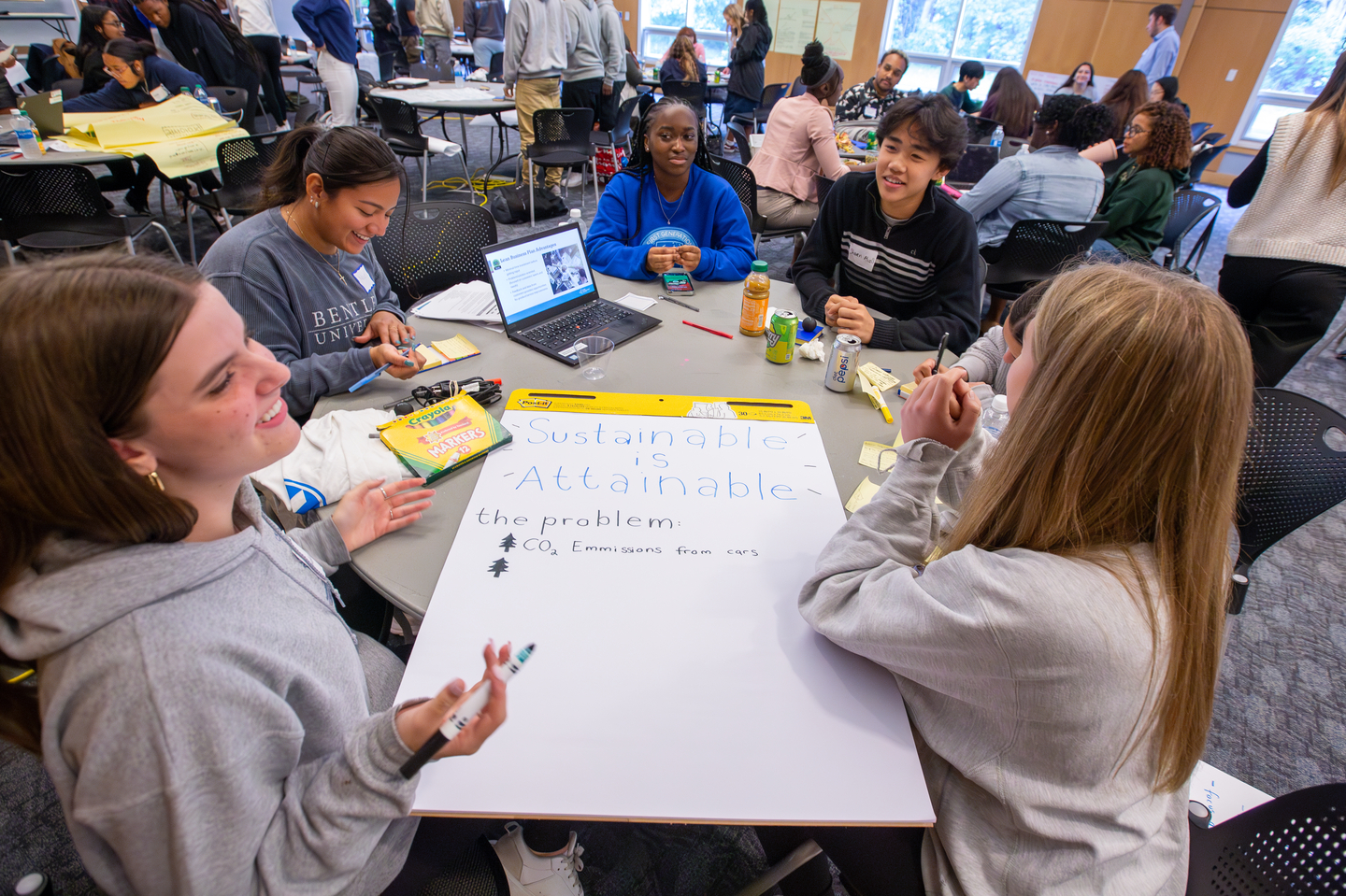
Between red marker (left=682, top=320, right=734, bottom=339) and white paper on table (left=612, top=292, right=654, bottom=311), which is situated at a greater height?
white paper on table (left=612, top=292, right=654, bottom=311)

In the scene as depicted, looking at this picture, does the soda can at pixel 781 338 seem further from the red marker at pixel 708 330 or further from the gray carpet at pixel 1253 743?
the gray carpet at pixel 1253 743

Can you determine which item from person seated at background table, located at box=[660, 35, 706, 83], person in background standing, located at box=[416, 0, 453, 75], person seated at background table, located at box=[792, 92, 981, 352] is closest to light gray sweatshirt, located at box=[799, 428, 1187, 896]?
person seated at background table, located at box=[792, 92, 981, 352]

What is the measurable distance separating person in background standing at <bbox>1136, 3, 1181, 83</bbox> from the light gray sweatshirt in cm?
911

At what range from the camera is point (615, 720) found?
833 mm

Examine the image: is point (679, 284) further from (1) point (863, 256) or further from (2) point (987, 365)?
(2) point (987, 365)

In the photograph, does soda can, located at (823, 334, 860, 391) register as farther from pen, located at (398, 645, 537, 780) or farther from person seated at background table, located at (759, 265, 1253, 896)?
pen, located at (398, 645, 537, 780)

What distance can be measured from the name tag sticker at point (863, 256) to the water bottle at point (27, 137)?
4021 mm

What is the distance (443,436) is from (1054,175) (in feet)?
11.1

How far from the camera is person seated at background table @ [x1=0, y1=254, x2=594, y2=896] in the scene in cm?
59

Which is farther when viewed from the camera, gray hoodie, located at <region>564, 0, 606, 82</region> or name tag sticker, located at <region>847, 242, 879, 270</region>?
gray hoodie, located at <region>564, 0, 606, 82</region>

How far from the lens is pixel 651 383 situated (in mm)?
1579

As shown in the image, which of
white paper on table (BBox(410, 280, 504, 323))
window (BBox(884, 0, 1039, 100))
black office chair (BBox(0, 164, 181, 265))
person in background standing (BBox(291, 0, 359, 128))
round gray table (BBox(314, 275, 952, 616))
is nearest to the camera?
round gray table (BBox(314, 275, 952, 616))

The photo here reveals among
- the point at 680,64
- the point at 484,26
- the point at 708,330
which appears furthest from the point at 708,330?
the point at 484,26

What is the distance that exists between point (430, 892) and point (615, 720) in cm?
38
